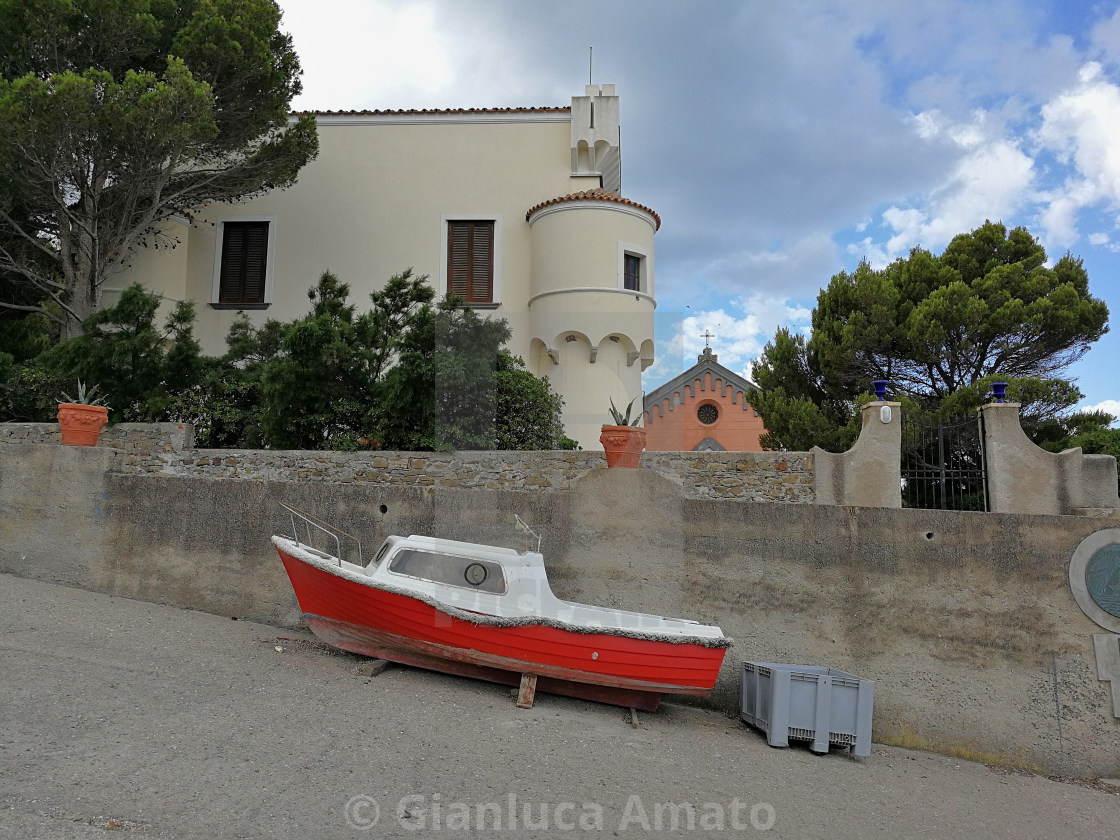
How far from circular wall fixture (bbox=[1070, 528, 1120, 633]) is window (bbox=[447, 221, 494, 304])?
1157 cm

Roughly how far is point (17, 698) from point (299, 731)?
2103 mm

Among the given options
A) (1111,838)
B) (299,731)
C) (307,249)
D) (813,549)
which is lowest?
(1111,838)

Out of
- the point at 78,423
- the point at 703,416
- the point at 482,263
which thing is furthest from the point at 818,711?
the point at 703,416

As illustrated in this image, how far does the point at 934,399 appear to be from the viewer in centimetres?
1560

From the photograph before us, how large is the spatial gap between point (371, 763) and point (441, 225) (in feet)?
42.6

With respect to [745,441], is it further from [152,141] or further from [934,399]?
[152,141]

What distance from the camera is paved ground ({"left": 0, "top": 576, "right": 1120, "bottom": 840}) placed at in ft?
13.4

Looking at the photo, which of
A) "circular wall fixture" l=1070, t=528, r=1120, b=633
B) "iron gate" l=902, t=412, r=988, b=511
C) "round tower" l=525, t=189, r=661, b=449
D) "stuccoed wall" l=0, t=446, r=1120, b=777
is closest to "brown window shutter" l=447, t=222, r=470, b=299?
"round tower" l=525, t=189, r=661, b=449

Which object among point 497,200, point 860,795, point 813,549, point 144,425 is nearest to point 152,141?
point 144,425

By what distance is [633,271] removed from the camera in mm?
15055

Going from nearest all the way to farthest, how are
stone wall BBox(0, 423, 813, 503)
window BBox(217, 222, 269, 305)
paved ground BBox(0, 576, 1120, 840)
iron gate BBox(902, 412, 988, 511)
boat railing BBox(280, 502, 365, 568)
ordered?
A: paved ground BBox(0, 576, 1120, 840), boat railing BBox(280, 502, 365, 568), stone wall BBox(0, 423, 813, 503), iron gate BBox(902, 412, 988, 511), window BBox(217, 222, 269, 305)

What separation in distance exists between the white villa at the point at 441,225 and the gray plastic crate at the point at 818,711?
29.1 ft

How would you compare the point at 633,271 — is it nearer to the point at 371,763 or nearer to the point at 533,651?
the point at 533,651

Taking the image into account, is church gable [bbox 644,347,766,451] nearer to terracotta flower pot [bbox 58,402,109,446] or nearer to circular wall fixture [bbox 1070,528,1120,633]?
circular wall fixture [bbox 1070,528,1120,633]
